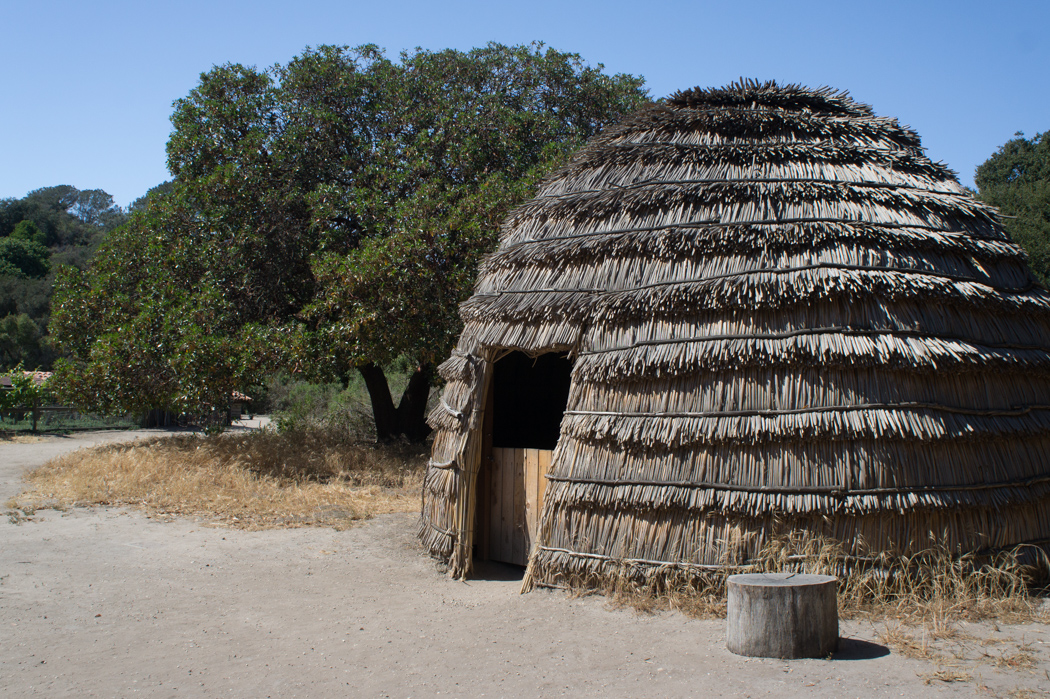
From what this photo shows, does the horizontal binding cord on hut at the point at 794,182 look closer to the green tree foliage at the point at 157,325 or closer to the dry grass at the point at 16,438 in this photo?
the green tree foliage at the point at 157,325

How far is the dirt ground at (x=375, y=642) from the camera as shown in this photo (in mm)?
4176

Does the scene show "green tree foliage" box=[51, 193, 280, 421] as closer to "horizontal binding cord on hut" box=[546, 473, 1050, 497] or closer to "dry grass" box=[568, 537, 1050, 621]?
"horizontal binding cord on hut" box=[546, 473, 1050, 497]

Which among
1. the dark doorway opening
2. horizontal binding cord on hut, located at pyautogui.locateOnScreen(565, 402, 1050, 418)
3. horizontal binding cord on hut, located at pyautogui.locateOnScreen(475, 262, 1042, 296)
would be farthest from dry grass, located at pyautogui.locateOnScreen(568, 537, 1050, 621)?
the dark doorway opening

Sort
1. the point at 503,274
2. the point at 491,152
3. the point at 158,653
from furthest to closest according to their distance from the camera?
the point at 491,152 < the point at 503,274 < the point at 158,653

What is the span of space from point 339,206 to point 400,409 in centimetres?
439

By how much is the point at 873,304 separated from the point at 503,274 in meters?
3.12

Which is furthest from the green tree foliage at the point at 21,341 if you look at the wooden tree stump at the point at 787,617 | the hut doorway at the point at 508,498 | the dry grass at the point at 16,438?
the wooden tree stump at the point at 787,617

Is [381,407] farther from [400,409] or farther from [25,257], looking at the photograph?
[25,257]

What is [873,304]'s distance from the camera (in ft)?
17.7

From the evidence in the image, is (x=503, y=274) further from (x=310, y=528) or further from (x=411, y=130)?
(x=411, y=130)

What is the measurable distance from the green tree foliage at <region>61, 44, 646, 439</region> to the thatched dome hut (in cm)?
519

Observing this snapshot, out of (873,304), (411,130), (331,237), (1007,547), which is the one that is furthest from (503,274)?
(411,130)

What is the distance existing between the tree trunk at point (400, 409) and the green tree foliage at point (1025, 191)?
36.1 ft

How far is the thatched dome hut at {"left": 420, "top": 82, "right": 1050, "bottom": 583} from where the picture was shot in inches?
207
